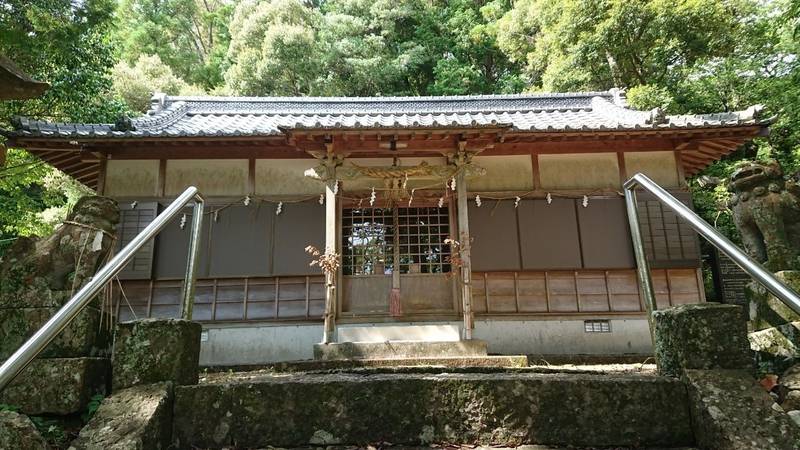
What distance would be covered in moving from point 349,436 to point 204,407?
82cm

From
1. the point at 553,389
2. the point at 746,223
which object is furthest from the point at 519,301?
the point at 553,389

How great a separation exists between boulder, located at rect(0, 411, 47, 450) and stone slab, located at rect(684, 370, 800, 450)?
3.23 m

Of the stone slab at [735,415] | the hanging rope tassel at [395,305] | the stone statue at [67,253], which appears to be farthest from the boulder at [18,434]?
the hanging rope tassel at [395,305]

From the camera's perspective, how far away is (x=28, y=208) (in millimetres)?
11938

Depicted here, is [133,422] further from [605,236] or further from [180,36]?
[180,36]

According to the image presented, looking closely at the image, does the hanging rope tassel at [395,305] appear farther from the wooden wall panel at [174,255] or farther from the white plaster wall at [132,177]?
the white plaster wall at [132,177]

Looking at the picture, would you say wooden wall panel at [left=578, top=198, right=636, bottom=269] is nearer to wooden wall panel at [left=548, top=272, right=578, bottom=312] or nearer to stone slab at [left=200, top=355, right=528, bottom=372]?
wooden wall panel at [left=548, top=272, right=578, bottom=312]

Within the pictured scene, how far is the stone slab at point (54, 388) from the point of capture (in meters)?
2.71

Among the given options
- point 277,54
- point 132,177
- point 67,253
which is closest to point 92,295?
point 67,253

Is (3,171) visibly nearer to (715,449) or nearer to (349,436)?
(349,436)

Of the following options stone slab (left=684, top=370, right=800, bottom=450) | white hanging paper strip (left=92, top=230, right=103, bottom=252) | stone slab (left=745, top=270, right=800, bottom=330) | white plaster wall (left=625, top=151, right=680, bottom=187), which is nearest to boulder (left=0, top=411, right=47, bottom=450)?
white hanging paper strip (left=92, top=230, right=103, bottom=252)

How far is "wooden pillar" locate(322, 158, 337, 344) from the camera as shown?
25.8 ft

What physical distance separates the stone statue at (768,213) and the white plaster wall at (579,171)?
4.79 m

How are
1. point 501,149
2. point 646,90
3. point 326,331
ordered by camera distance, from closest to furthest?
point 326,331 < point 501,149 < point 646,90
